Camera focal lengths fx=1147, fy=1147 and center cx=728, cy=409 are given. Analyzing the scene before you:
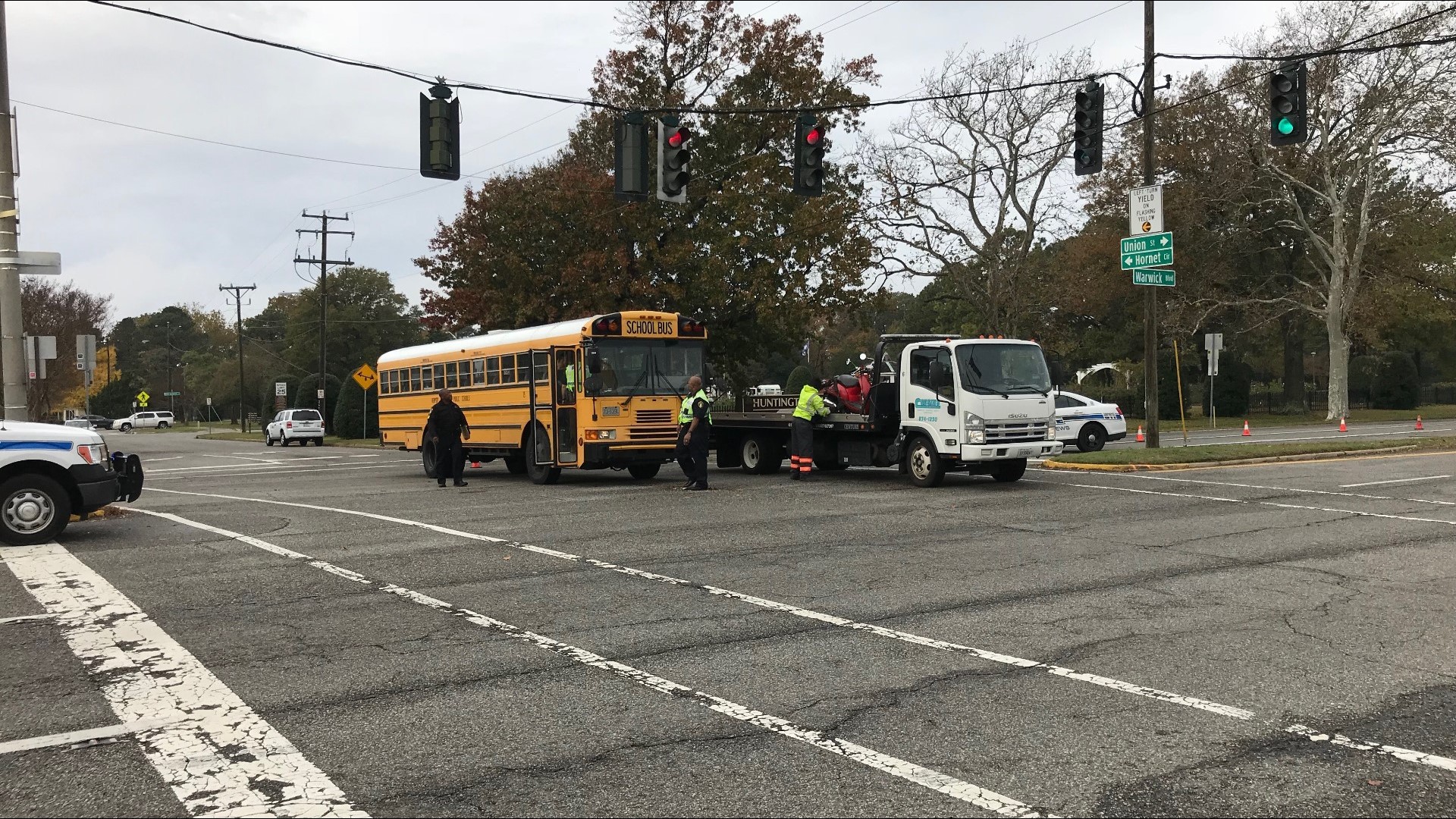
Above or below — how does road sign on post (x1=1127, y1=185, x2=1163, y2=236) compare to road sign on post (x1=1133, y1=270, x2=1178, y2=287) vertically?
above

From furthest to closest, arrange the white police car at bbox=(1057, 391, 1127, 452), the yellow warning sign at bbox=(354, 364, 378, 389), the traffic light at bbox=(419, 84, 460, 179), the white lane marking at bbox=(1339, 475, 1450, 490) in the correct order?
1. the yellow warning sign at bbox=(354, 364, 378, 389)
2. the white police car at bbox=(1057, 391, 1127, 452)
3. the white lane marking at bbox=(1339, 475, 1450, 490)
4. the traffic light at bbox=(419, 84, 460, 179)

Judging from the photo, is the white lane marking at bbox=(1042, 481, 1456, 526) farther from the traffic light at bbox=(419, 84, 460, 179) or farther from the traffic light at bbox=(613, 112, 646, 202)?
the traffic light at bbox=(419, 84, 460, 179)

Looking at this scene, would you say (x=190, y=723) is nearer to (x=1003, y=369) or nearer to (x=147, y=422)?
(x=1003, y=369)

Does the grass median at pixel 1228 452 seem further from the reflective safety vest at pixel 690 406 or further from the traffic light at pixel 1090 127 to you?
the reflective safety vest at pixel 690 406

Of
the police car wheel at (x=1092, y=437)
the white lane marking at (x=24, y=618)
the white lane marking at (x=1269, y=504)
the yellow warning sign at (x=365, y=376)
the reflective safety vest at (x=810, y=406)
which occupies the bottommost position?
the white lane marking at (x=24, y=618)

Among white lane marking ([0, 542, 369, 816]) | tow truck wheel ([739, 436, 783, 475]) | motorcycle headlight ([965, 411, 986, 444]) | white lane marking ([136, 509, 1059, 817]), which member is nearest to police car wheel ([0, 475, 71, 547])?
white lane marking ([0, 542, 369, 816])

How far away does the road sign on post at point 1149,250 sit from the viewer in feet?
67.8

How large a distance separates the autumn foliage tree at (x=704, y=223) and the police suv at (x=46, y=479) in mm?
22337

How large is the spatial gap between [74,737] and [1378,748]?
593 centimetres

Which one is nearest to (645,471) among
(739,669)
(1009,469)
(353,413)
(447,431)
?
(447,431)

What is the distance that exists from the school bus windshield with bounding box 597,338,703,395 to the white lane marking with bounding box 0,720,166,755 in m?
13.7

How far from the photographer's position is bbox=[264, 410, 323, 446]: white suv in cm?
5053

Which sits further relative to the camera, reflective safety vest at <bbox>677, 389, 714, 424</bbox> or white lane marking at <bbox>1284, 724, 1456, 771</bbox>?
reflective safety vest at <bbox>677, 389, 714, 424</bbox>

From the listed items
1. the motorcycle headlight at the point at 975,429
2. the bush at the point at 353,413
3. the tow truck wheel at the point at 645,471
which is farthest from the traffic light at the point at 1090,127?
the bush at the point at 353,413
